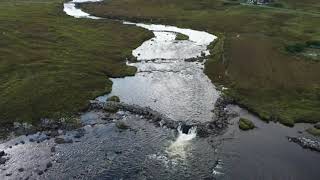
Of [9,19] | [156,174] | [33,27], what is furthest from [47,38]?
[156,174]

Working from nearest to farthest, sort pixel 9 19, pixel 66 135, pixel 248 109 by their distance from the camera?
pixel 66 135 < pixel 248 109 < pixel 9 19

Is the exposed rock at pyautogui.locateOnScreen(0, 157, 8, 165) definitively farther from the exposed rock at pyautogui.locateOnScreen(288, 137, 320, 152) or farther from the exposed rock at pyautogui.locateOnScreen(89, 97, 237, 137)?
the exposed rock at pyautogui.locateOnScreen(288, 137, 320, 152)

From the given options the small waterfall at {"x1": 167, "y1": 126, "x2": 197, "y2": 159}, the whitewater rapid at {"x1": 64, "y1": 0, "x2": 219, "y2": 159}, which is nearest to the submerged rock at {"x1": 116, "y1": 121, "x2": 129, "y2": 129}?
the whitewater rapid at {"x1": 64, "y1": 0, "x2": 219, "y2": 159}

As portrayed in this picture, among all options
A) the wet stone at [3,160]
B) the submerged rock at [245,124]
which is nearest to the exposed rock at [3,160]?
the wet stone at [3,160]

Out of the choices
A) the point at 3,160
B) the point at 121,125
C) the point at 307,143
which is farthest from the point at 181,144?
the point at 3,160

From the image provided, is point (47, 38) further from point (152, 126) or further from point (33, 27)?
point (152, 126)

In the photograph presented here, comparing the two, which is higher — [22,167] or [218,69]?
[218,69]
